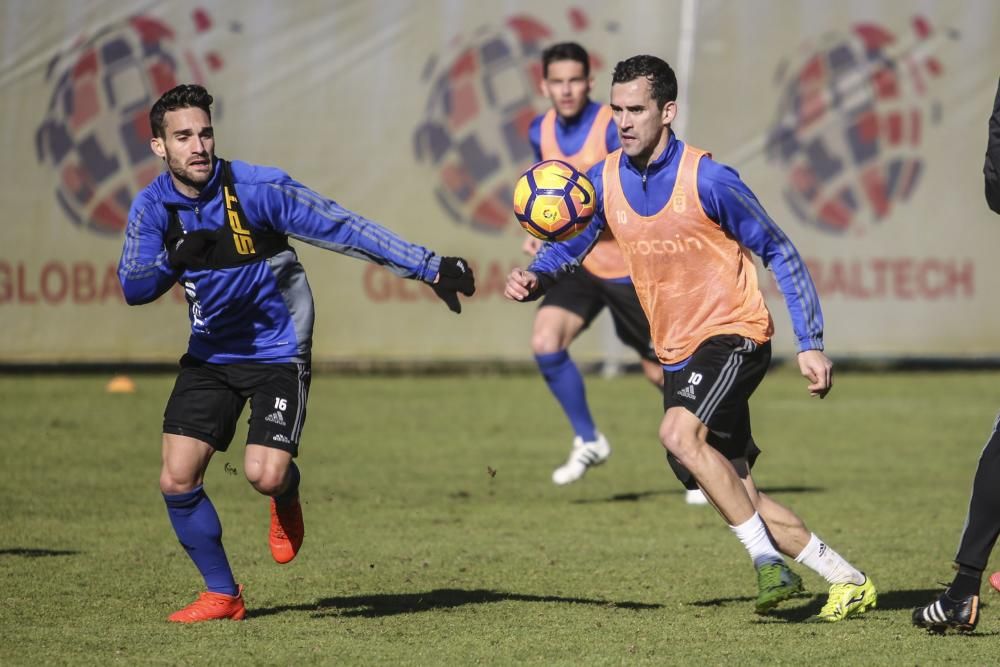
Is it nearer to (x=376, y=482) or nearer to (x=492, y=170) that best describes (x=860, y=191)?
(x=492, y=170)

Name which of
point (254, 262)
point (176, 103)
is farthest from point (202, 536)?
point (176, 103)

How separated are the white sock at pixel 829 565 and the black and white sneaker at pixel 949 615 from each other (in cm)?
40

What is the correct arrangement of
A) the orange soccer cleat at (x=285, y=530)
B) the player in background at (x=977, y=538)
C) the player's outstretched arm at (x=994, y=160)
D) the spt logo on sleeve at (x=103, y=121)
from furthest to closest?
the spt logo on sleeve at (x=103, y=121)
the orange soccer cleat at (x=285, y=530)
the player in background at (x=977, y=538)
the player's outstretched arm at (x=994, y=160)

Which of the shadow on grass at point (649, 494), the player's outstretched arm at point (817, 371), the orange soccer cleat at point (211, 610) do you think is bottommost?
the shadow on grass at point (649, 494)

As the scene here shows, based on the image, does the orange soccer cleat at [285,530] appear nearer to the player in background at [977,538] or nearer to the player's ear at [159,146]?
the player's ear at [159,146]

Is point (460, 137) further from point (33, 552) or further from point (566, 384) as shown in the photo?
point (33, 552)

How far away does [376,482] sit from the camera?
1079 centimetres

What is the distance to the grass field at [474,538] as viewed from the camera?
615 centimetres

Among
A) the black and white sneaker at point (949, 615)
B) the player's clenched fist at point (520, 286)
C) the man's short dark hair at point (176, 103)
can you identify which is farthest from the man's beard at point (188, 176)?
the black and white sneaker at point (949, 615)

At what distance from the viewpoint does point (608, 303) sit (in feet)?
34.8

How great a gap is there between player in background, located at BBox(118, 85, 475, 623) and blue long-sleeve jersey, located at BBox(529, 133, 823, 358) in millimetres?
902

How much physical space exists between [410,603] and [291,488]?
747 mm

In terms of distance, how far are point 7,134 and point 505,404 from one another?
5.57 metres

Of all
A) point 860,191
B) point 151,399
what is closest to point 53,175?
point 151,399
